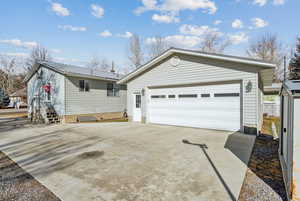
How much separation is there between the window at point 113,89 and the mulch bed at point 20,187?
11104 millimetres

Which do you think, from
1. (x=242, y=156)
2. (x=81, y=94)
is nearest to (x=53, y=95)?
(x=81, y=94)

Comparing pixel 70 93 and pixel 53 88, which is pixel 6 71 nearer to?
pixel 53 88

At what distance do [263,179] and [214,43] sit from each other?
28.4 meters

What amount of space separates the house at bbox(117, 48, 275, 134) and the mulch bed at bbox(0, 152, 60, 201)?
733 cm

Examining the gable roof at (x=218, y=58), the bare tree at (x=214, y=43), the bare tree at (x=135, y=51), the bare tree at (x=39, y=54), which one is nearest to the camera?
the gable roof at (x=218, y=58)

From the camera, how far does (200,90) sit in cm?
859

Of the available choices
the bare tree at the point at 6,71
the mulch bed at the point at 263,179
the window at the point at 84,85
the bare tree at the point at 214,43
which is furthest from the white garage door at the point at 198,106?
the bare tree at the point at 6,71

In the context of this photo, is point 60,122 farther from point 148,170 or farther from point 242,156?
point 242,156

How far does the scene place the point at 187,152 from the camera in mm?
4926

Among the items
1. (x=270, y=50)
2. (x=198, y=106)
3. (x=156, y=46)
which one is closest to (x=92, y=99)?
(x=198, y=106)

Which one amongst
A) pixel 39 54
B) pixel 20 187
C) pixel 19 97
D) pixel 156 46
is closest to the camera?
pixel 20 187

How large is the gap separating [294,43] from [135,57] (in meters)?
23.6

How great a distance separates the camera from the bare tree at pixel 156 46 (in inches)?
1046

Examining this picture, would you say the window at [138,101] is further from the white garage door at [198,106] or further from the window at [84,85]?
the window at [84,85]
